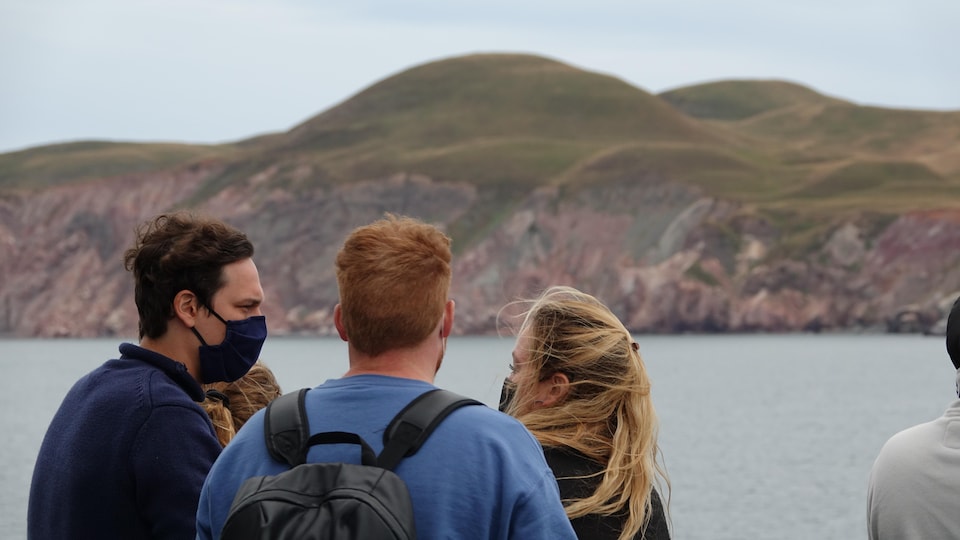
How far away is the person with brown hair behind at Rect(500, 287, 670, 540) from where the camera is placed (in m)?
3.93

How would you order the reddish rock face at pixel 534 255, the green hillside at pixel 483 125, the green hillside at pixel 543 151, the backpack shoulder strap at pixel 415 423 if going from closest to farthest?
the backpack shoulder strap at pixel 415 423, the reddish rock face at pixel 534 255, the green hillside at pixel 543 151, the green hillside at pixel 483 125

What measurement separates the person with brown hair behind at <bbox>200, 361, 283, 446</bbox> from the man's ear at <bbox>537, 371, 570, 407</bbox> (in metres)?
1.38

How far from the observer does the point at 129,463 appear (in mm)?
3945

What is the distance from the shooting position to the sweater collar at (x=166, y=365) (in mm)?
4164

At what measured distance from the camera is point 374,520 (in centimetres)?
281

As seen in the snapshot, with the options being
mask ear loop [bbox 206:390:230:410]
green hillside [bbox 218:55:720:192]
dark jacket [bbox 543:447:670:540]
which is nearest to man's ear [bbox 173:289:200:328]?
mask ear loop [bbox 206:390:230:410]

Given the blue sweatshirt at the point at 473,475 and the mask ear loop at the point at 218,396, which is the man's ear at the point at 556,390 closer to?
the blue sweatshirt at the point at 473,475

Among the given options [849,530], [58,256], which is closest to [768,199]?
[58,256]

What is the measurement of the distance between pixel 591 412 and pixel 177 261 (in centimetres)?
136

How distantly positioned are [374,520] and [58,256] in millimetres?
130657

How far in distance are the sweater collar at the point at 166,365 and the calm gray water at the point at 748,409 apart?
1.09m

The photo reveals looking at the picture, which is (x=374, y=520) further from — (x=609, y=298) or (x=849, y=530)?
(x=609, y=298)

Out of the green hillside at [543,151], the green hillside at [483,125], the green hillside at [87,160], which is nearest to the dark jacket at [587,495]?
the green hillside at [543,151]

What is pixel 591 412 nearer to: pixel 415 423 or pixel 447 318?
pixel 447 318
